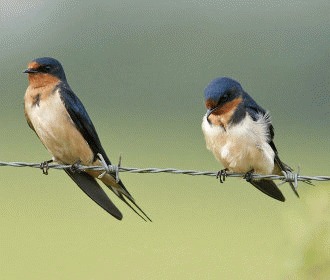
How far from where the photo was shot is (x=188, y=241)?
447 inches

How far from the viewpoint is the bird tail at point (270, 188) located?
203 inches

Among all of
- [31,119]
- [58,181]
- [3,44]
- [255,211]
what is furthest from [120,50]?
[31,119]

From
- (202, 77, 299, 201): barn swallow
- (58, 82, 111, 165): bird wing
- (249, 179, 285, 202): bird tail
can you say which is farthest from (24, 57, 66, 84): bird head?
(249, 179, 285, 202): bird tail

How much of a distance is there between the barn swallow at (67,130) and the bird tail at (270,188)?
608 millimetres

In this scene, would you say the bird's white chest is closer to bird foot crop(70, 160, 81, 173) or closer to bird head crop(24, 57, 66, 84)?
bird foot crop(70, 160, 81, 173)

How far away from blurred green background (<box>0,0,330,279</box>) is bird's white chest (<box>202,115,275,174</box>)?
0.25m

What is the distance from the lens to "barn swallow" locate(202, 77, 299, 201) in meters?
4.84

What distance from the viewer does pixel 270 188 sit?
5191mm

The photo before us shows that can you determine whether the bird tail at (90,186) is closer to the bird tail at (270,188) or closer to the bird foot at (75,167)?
the bird foot at (75,167)

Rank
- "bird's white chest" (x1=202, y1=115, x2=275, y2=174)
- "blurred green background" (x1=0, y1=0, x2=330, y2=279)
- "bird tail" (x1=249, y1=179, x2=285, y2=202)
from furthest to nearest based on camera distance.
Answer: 1. "blurred green background" (x1=0, y1=0, x2=330, y2=279)
2. "bird tail" (x1=249, y1=179, x2=285, y2=202)
3. "bird's white chest" (x1=202, y1=115, x2=275, y2=174)

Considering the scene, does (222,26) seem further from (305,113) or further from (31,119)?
(31,119)

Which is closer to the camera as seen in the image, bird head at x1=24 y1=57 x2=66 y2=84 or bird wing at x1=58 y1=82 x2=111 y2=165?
bird wing at x1=58 y1=82 x2=111 y2=165

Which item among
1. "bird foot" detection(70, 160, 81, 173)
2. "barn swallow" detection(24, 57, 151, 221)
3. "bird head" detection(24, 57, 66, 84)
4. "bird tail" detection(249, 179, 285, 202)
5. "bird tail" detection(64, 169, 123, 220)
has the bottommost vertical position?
"bird tail" detection(249, 179, 285, 202)

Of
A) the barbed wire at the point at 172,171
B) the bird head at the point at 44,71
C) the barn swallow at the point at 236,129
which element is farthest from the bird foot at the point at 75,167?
the barn swallow at the point at 236,129
